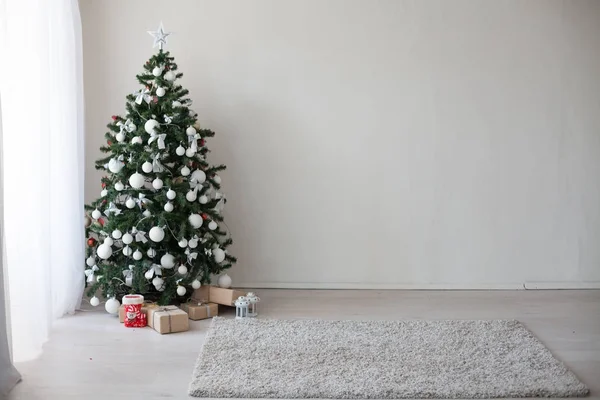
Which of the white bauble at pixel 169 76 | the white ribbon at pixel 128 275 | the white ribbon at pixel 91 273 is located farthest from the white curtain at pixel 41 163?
the white bauble at pixel 169 76

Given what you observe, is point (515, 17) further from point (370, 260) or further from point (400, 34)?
point (370, 260)

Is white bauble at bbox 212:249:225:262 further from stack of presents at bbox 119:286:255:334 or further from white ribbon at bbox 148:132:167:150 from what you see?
white ribbon at bbox 148:132:167:150

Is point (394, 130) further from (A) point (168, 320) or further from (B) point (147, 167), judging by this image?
(A) point (168, 320)

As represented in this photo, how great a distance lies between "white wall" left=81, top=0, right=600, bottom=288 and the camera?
16.7 feet

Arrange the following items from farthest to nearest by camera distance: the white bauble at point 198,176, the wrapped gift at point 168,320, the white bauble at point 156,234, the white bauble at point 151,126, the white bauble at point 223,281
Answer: the white bauble at point 223,281
the white bauble at point 198,176
the white bauble at point 151,126
the white bauble at point 156,234
the wrapped gift at point 168,320

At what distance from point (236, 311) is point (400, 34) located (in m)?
2.31

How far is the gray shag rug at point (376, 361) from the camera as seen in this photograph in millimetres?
3008

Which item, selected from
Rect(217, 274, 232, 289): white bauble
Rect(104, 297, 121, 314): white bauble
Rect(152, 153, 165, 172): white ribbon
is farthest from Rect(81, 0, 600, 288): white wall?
Rect(104, 297, 121, 314): white bauble

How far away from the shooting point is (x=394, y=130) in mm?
5156

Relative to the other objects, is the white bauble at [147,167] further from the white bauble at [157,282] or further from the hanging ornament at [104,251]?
the white bauble at [157,282]

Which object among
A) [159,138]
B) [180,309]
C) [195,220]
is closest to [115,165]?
[159,138]

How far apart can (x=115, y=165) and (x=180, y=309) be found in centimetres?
95

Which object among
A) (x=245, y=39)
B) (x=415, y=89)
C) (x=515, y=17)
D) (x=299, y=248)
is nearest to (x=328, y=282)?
(x=299, y=248)

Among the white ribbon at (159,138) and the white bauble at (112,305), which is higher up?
the white ribbon at (159,138)
